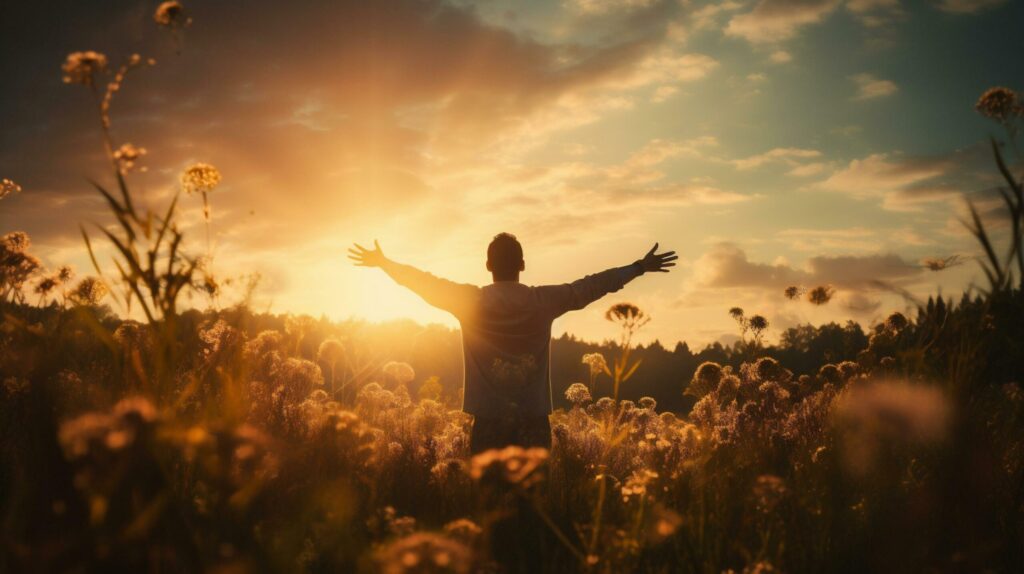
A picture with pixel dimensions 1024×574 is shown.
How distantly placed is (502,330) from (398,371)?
4435 millimetres

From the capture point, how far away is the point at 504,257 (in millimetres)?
5488

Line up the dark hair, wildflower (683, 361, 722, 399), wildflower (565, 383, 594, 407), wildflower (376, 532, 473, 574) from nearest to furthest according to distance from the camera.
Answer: wildflower (376, 532, 473, 574) < the dark hair < wildflower (683, 361, 722, 399) < wildflower (565, 383, 594, 407)

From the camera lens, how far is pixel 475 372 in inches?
215

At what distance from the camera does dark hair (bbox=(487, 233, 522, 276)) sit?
5.49 meters

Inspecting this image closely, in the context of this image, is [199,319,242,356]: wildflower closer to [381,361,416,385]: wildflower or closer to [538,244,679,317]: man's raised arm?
[538,244,679,317]: man's raised arm

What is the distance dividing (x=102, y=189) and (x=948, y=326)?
4611 millimetres

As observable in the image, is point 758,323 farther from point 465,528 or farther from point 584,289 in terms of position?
point 465,528

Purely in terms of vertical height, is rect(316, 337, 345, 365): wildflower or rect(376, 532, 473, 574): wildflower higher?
rect(316, 337, 345, 365): wildflower

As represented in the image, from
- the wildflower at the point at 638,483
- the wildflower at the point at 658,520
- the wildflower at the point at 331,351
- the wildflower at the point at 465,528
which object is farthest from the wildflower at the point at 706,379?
the wildflower at the point at 465,528

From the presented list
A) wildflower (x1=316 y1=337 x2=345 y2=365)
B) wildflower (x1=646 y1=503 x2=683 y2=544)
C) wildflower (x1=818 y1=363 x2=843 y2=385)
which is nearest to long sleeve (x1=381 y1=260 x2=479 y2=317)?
wildflower (x1=646 y1=503 x2=683 y2=544)

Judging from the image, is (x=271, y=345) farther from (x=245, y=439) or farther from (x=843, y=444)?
(x=843, y=444)

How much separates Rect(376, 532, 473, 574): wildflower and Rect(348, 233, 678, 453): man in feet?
9.31

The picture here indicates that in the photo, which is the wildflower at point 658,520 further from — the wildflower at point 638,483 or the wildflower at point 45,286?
the wildflower at point 45,286

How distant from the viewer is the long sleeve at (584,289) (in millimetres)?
5574
